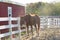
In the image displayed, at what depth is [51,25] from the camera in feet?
71.3

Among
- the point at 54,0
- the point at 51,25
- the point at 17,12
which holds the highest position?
the point at 54,0

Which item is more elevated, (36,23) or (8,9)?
(8,9)

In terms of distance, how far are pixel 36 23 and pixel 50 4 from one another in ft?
79.5

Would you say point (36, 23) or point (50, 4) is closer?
point (36, 23)

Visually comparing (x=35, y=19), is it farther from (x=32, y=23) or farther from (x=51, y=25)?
(x=51, y=25)

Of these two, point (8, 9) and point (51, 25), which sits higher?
point (8, 9)

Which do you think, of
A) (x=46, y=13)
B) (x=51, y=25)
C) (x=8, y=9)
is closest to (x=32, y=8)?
(x=46, y=13)

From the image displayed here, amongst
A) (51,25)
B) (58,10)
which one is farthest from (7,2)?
(58,10)

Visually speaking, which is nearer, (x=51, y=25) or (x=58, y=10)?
(x=51, y=25)

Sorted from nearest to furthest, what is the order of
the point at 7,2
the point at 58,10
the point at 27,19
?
the point at 7,2, the point at 27,19, the point at 58,10

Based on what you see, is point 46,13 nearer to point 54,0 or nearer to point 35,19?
point 54,0

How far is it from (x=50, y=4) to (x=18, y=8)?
23119 mm

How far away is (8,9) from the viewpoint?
43.0ft

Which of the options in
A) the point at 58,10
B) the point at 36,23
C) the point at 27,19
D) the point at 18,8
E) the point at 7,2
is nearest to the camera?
the point at 7,2
